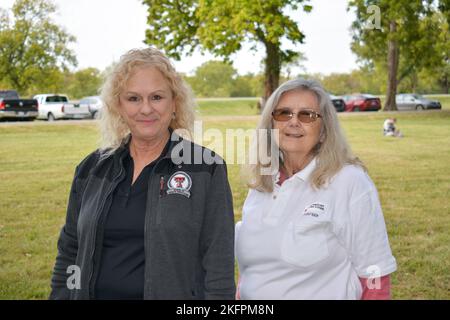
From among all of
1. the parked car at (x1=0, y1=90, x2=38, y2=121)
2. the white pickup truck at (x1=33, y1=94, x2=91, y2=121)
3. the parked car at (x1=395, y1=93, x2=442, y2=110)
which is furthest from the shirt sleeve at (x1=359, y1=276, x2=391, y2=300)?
the parked car at (x1=395, y1=93, x2=442, y2=110)

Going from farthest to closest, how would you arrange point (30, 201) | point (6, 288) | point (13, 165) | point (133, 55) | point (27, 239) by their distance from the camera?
1. point (13, 165)
2. point (30, 201)
3. point (27, 239)
4. point (6, 288)
5. point (133, 55)

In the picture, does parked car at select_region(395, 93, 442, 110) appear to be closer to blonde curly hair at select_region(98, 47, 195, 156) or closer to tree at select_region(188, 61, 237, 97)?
tree at select_region(188, 61, 237, 97)

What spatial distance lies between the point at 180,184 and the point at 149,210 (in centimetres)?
15

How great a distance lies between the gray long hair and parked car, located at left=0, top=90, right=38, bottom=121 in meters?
22.9

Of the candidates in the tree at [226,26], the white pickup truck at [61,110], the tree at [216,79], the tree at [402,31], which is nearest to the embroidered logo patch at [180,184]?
the tree at [226,26]

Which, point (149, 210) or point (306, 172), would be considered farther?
point (306, 172)

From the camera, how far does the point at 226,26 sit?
20094 millimetres

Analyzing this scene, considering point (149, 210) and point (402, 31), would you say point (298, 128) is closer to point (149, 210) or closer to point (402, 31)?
point (149, 210)

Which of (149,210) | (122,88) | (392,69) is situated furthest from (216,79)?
(149,210)

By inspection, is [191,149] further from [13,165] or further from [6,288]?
[13,165]

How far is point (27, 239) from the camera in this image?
6055mm
